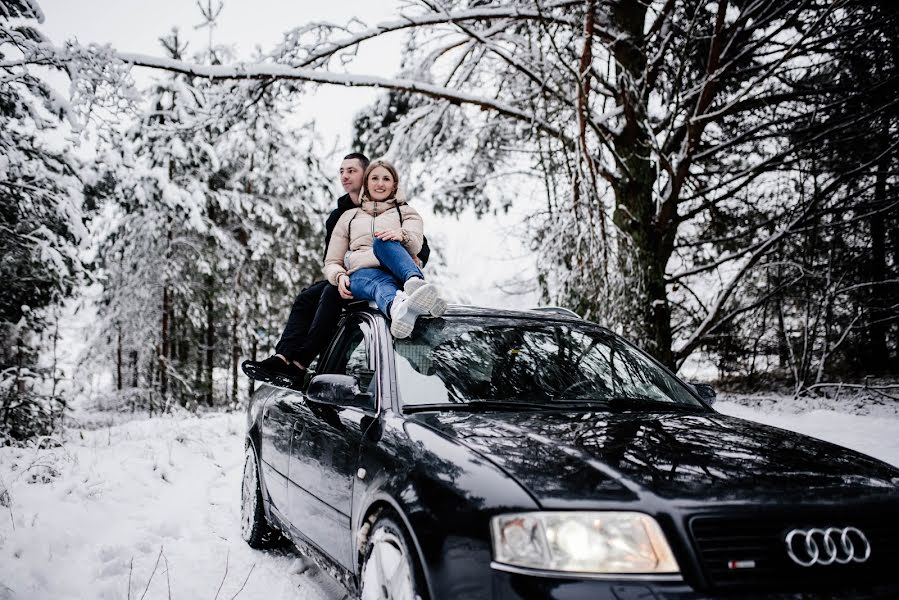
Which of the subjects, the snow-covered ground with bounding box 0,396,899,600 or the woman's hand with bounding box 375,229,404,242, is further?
the woman's hand with bounding box 375,229,404,242

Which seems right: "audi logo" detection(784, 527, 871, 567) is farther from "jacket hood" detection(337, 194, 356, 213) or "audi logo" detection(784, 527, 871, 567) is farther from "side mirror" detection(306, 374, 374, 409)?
"jacket hood" detection(337, 194, 356, 213)

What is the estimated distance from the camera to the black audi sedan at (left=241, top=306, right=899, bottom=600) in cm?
184

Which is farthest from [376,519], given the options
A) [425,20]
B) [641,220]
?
[641,220]

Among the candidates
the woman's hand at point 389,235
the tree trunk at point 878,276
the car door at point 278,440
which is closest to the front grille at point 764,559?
the car door at point 278,440

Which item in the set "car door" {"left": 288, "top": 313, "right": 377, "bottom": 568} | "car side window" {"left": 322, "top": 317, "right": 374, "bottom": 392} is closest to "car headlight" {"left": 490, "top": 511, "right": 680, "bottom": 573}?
"car door" {"left": 288, "top": 313, "right": 377, "bottom": 568}

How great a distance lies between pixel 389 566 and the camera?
242 cm

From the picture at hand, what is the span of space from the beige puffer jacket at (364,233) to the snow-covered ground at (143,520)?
1.94 m

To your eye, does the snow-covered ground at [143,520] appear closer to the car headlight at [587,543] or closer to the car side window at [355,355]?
the car side window at [355,355]

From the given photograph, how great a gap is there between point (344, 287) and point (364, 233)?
47 cm

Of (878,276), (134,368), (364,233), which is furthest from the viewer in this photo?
(134,368)

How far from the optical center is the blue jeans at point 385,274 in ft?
12.8

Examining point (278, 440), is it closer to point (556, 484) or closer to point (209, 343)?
point (556, 484)

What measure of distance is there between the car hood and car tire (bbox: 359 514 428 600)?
42cm

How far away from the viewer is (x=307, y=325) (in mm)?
4664
